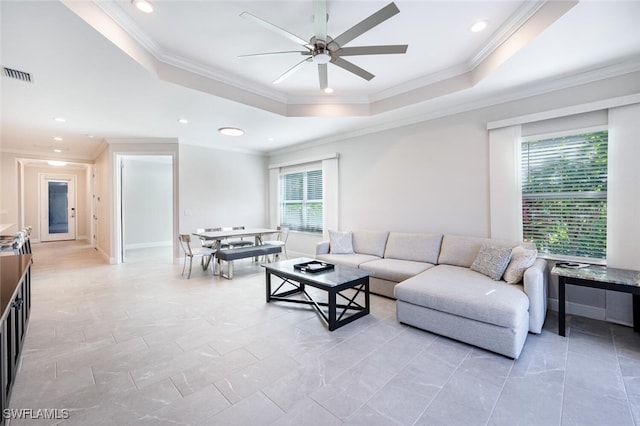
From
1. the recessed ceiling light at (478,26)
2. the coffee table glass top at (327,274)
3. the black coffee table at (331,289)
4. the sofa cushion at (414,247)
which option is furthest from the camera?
the sofa cushion at (414,247)

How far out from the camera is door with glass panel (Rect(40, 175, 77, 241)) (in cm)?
884

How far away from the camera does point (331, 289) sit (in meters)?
2.76

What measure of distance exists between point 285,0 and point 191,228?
16.9ft

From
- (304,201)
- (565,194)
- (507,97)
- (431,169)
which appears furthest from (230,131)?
(565,194)

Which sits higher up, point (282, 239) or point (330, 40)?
point (330, 40)

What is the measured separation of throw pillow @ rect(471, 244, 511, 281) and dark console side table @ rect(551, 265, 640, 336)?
431 millimetres

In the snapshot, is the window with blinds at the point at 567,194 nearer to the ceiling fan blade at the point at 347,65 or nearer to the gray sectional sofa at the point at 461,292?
the gray sectional sofa at the point at 461,292

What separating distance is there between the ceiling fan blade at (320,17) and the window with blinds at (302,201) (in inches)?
153

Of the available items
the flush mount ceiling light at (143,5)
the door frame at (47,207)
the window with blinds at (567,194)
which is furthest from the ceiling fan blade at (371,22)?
the door frame at (47,207)

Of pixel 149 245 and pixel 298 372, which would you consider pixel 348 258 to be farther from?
pixel 149 245

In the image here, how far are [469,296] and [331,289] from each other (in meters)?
1.28

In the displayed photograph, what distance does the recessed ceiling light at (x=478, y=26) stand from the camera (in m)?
2.59

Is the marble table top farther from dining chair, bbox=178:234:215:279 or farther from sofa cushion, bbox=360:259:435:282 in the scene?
dining chair, bbox=178:234:215:279

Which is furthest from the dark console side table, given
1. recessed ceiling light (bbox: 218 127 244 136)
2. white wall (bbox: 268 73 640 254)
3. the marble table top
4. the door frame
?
the door frame
